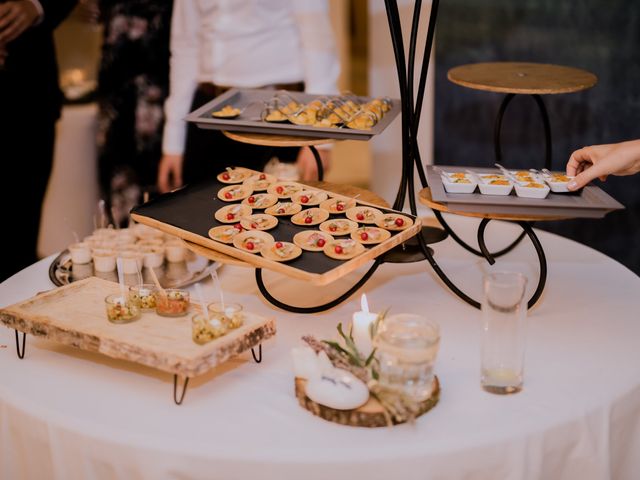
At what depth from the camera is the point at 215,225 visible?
2.69m

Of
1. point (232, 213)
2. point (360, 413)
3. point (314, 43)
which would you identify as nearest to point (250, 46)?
point (314, 43)

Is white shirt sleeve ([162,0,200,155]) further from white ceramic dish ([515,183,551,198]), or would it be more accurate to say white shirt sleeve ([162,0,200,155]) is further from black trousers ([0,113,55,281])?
white ceramic dish ([515,183,551,198])

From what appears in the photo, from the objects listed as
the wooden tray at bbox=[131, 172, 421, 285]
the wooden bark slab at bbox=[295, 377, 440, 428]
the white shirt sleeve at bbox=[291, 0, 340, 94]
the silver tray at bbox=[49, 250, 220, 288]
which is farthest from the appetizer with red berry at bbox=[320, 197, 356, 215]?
the white shirt sleeve at bbox=[291, 0, 340, 94]

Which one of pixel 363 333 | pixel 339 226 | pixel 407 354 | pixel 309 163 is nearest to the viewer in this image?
pixel 407 354

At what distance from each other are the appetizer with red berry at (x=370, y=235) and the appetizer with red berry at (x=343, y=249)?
0.04 m

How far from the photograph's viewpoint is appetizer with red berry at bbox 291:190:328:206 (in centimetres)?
283

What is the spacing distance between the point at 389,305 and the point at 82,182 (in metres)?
2.78

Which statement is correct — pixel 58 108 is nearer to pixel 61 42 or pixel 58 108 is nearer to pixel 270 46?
pixel 61 42

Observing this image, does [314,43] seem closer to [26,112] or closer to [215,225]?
[26,112]

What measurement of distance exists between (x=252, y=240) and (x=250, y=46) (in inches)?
89.4

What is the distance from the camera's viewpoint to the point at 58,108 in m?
4.86

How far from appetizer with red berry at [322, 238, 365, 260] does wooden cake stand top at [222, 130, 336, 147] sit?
573 millimetres

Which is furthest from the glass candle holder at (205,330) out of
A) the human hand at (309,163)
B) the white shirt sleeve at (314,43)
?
the white shirt sleeve at (314,43)

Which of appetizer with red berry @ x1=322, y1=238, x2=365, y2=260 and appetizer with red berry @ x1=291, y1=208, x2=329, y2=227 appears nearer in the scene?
appetizer with red berry @ x1=322, y1=238, x2=365, y2=260
